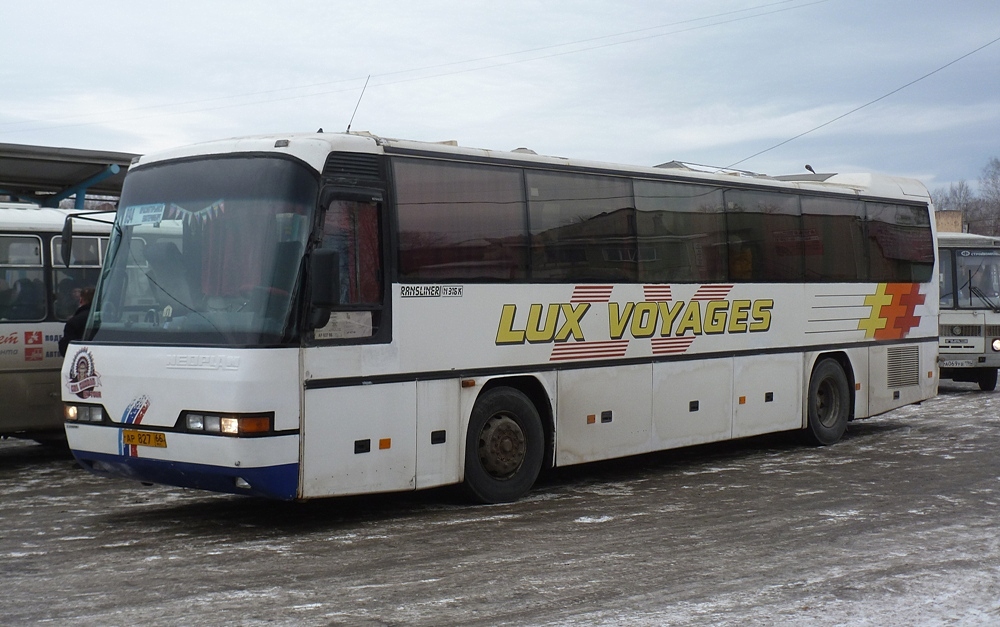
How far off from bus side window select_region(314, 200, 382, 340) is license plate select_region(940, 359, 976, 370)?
1690 centimetres

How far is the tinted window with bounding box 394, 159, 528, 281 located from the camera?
31.9 ft

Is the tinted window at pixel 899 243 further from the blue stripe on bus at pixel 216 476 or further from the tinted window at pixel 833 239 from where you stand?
the blue stripe on bus at pixel 216 476

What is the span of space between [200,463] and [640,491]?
14.9 ft

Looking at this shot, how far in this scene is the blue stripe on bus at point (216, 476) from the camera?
27.8 feet

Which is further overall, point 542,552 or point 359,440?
point 359,440

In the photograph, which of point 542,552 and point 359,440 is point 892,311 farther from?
point 359,440

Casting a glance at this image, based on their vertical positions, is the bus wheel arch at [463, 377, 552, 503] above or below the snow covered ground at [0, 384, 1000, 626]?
above

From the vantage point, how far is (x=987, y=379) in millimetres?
23547

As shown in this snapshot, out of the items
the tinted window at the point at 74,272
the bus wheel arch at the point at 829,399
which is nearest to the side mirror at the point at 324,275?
the tinted window at the point at 74,272

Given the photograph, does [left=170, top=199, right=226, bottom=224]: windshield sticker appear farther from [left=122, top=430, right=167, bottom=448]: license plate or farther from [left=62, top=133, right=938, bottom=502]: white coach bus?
[left=122, top=430, right=167, bottom=448]: license plate

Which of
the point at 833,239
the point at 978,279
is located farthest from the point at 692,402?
the point at 978,279

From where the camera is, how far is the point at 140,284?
364 inches

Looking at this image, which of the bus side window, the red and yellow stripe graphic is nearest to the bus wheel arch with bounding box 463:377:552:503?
the bus side window

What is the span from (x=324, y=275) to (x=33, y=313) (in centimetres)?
605
